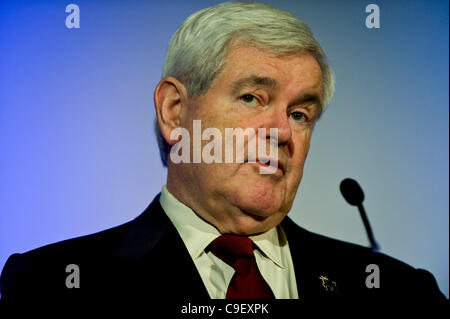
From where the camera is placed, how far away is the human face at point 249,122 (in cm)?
181

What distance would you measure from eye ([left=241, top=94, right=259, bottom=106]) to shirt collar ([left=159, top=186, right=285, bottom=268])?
381 mm

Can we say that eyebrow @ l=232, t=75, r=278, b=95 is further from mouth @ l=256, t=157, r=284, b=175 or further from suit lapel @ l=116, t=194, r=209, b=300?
suit lapel @ l=116, t=194, r=209, b=300

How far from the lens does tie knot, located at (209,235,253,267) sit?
1851mm

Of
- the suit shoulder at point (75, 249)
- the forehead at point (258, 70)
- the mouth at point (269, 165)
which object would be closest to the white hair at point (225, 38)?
the forehead at point (258, 70)

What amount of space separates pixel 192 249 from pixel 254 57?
0.61 m

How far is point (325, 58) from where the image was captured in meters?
1.96

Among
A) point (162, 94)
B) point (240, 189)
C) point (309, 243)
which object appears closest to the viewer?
point (240, 189)

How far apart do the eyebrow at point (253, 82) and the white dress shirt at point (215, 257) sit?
1.34 ft

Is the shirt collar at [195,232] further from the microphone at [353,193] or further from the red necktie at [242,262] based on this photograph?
the microphone at [353,193]

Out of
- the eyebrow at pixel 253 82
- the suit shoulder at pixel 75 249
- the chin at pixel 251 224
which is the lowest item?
the suit shoulder at pixel 75 249

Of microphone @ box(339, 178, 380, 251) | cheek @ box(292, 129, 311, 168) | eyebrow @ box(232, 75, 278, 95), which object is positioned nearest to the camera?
eyebrow @ box(232, 75, 278, 95)

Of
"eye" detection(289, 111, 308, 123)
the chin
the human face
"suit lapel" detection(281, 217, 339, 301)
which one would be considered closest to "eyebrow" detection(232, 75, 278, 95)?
the human face
